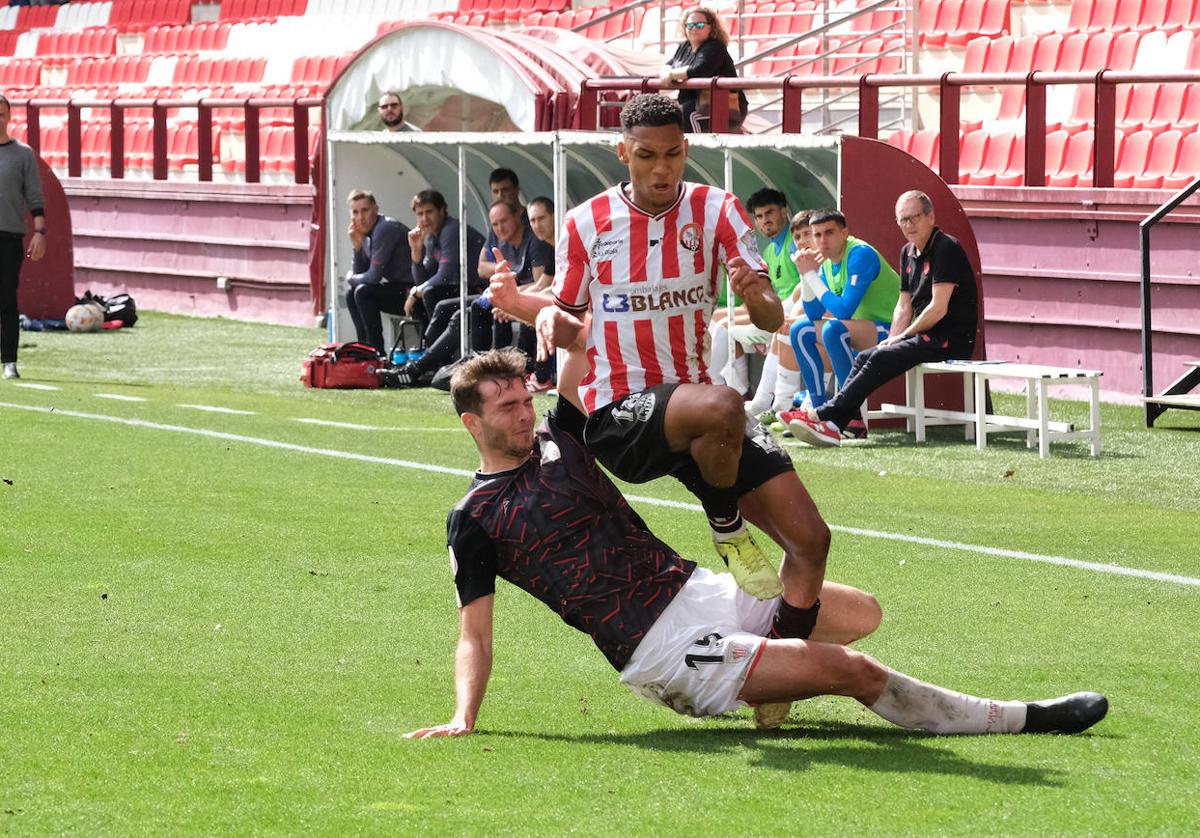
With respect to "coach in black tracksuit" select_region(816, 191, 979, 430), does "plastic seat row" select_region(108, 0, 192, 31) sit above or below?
above

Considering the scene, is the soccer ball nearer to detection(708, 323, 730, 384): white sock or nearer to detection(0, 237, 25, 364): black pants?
detection(0, 237, 25, 364): black pants

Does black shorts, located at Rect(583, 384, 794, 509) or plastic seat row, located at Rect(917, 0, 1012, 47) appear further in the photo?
plastic seat row, located at Rect(917, 0, 1012, 47)

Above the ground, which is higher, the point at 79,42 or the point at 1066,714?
the point at 79,42

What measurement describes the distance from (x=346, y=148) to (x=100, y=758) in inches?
561

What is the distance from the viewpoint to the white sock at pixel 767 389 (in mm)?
13781

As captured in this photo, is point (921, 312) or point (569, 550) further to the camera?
point (921, 312)

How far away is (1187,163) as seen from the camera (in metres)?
16.0

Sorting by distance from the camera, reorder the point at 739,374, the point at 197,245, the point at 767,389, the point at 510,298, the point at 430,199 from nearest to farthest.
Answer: the point at 510,298, the point at 767,389, the point at 739,374, the point at 430,199, the point at 197,245

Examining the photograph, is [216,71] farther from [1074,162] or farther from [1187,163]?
[1187,163]

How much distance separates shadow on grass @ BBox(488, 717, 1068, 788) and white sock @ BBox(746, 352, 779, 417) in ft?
26.7

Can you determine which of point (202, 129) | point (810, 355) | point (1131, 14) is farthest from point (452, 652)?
point (202, 129)

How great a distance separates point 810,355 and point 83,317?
428 inches

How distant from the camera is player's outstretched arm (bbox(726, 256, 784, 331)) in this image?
5.60m

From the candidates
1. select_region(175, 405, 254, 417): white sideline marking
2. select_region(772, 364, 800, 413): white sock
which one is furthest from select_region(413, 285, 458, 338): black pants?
select_region(772, 364, 800, 413): white sock
